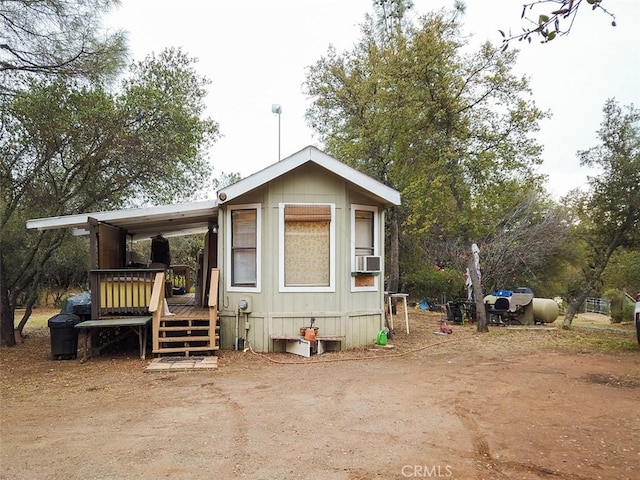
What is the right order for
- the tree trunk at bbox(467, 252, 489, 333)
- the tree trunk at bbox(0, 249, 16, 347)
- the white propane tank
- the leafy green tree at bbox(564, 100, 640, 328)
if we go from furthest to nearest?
the white propane tank → the tree trunk at bbox(467, 252, 489, 333) → the leafy green tree at bbox(564, 100, 640, 328) → the tree trunk at bbox(0, 249, 16, 347)

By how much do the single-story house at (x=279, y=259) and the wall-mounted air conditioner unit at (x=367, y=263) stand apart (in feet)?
0.06

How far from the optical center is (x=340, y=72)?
1529 cm

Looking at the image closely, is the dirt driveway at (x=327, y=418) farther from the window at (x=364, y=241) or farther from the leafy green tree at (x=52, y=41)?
the leafy green tree at (x=52, y=41)

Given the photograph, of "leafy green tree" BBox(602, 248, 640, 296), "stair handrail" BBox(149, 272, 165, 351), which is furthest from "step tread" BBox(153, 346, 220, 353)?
"leafy green tree" BBox(602, 248, 640, 296)

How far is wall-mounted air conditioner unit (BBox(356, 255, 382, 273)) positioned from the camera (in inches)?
323

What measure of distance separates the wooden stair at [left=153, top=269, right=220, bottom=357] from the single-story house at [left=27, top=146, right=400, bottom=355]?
47mm

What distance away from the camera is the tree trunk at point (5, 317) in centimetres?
895

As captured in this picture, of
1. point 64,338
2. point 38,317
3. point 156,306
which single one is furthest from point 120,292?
point 38,317

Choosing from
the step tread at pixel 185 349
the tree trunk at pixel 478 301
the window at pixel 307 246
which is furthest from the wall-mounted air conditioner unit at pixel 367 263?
the tree trunk at pixel 478 301

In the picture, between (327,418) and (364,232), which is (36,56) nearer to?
A: (364,232)

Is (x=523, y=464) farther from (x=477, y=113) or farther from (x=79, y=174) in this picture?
(x=79, y=174)

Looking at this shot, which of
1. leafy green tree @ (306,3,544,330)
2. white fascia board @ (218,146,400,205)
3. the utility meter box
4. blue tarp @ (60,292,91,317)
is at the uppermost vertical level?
leafy green tree @ (306,3,544,330)

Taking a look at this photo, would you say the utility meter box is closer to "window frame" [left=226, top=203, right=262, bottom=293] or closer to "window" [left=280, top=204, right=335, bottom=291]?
"window frame" [left=226, top=203, right=262, bottom=293]

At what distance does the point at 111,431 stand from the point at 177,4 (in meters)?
6.83
